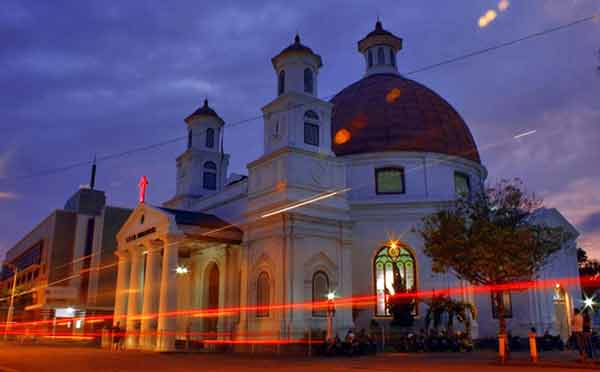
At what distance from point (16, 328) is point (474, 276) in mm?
66856

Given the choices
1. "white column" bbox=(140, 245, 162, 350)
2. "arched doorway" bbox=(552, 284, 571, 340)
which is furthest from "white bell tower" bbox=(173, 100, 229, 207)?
"arched doorway" bbox=(552, 284, 571, 340)

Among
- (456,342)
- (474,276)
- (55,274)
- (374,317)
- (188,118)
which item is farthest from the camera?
(55,274)

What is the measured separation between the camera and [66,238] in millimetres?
70438

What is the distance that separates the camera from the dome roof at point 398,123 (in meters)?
39.2

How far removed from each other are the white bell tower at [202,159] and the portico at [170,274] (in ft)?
18.8

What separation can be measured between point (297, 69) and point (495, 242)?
60.2 ft

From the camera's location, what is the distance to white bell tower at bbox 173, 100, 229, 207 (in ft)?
149

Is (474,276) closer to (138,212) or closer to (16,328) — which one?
(138,212)

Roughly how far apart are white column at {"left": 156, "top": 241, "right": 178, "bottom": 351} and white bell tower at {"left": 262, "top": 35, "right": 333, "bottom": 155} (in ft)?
29.4

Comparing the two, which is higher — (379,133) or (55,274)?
(379,133)

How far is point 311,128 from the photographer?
117 ft

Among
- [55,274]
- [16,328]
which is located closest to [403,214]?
[55,274]

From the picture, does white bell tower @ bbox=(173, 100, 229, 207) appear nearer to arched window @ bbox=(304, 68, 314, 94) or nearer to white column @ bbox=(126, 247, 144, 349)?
white column @ bbox=(126, 247, 144, 349)

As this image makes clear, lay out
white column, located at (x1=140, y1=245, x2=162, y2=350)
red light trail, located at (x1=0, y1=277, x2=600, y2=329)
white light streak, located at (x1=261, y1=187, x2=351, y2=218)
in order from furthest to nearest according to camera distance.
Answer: white column, located at (x1=140, y1=245, x2=162, y2=350) → white light streak, located at (x1=261, y1=187, x2=351, y2=218) → red light trail, located at (x1=0, y1=277, x2=600, y2=329)
